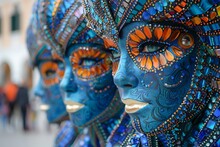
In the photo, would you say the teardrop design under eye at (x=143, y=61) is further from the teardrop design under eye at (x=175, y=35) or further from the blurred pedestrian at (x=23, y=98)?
the blurred pedestrian at (x=23, y=98)

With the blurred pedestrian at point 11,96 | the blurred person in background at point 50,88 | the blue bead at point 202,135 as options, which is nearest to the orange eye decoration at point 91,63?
the blurred person in background at point 50,88

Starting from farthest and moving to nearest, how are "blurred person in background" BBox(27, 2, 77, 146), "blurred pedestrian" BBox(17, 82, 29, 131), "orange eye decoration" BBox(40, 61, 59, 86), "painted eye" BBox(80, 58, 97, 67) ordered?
"blurred pedestrian" BBox(17, 82, 29, 131) → "orange eye decoration" BBox(40, 61, 59, 86) → "blurred person in background" BBox(27, 2, 77, 146) → "painted eye" BBox(80, 58, 97, 67)

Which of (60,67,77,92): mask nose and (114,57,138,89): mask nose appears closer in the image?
(114,57,138,89): mask nose

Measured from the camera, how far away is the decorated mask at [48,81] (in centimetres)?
331

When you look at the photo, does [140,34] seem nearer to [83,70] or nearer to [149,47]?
[149,47]

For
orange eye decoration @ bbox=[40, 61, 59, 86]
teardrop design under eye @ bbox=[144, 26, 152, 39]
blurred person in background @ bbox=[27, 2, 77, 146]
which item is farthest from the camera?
orange eye decoration @ bbox=[40, 61, 59, 86]

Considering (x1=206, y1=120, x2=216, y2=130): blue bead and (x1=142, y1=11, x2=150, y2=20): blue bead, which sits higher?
(x1=142, y1=11, x2=150, y2=20): blue bead

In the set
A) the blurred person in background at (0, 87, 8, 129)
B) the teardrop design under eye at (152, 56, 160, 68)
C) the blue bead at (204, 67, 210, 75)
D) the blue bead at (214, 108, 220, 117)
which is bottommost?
the blurred person in background at (0, 87, 8, 129)

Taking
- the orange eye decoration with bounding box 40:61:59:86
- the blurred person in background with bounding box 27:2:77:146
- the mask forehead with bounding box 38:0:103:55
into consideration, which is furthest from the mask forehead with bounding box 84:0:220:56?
the orange eye decoration with bounding box 40:61:59:86

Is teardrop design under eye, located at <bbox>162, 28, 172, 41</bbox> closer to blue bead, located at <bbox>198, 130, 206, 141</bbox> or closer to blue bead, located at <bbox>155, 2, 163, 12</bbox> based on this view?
blue bead, located at <bbox>155, 2, 163, 12</bbox>

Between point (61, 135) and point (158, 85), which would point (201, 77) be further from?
point (61, 135)

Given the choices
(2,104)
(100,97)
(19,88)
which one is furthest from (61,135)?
(2,104)

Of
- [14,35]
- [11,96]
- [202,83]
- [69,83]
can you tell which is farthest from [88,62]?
[14,35]

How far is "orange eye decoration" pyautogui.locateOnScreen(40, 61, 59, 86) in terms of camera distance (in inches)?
135
